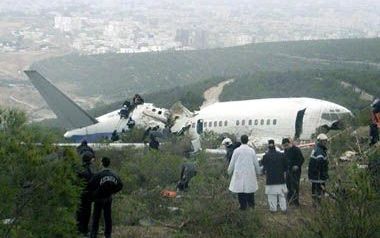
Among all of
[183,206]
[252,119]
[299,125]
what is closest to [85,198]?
[183,206]

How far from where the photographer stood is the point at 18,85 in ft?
356

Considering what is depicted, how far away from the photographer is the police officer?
12.2 metres

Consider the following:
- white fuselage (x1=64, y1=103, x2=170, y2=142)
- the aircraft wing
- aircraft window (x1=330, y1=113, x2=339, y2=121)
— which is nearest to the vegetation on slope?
aircraft window (x1=330, y1=113, x2=339, y2=121)

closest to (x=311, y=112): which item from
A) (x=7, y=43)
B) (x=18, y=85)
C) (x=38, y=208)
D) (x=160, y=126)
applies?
(x=160, y=126)

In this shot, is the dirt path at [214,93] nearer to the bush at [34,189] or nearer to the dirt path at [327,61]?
the dirt path at [327,61]

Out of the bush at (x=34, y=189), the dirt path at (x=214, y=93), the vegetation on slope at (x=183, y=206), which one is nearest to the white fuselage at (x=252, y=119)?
the vegetation on slope at (x=183, y=206)

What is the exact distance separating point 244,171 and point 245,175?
7cm

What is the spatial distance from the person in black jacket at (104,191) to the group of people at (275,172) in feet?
8.42

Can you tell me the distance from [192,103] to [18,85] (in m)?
64.5

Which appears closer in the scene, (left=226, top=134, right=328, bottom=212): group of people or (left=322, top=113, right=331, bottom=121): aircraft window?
(left=226, top=134, right=328, bottom=212): group of people

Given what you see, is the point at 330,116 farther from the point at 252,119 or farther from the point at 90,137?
the point at 90,137

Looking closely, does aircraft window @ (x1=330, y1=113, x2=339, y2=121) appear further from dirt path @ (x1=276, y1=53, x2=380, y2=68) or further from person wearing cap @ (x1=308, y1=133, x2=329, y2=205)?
dirt path @ (x1=276, y1=53, x2=380, y2=68)

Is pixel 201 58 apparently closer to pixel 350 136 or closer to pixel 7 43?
pixel 7 43

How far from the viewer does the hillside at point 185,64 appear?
10519cm
